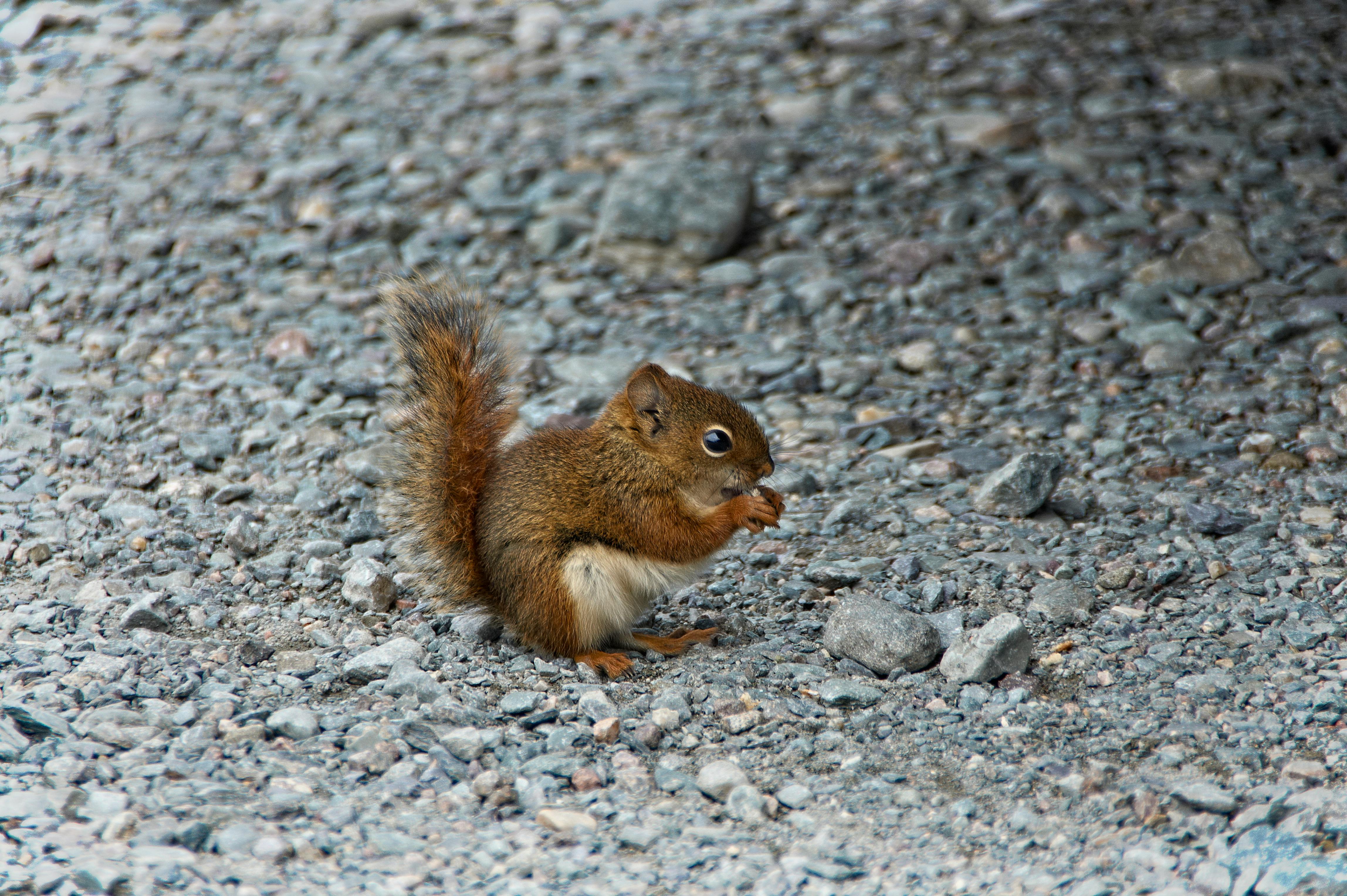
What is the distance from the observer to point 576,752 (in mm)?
2992

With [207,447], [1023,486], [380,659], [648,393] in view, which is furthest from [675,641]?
[207,447]

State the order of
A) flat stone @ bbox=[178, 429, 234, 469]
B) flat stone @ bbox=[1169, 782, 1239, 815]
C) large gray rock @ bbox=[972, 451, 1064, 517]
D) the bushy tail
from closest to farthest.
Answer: flat stone @ bbox=[1169, 782, 1239, 815] → the bushy tail → large gray rock @ bbox=[972, 451, 1064, 517] → flat stone @ bbox=[178, 429, 234, 469]

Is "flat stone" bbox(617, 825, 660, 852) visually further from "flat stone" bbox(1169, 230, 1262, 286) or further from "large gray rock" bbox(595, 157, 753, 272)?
"flat stone" bbox(1169, 230, 1262, 286)

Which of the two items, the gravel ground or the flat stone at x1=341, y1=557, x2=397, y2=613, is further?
the flat stone at x1=341, y1=557, x2=397, y2=613

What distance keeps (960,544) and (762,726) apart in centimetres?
119

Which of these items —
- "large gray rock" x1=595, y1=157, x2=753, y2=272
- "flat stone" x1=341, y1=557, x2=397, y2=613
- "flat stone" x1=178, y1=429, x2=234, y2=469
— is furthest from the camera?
"large gray rock" x1=595, y1=157, x2=753, y2=272

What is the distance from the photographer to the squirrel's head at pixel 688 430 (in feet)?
11.4

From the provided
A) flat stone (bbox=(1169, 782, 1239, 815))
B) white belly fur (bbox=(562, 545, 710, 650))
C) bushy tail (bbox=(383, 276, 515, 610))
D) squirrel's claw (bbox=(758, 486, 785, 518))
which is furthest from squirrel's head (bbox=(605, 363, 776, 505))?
flat stone (bbox=(1169, 782, 1239, 815))

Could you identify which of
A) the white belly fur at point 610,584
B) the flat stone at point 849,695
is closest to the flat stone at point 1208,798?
the flat stone at point 849,695

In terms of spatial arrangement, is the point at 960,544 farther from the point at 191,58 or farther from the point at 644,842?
the point at 191,58

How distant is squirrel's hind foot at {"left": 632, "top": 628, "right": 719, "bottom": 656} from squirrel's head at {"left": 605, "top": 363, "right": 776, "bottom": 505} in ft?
1.34

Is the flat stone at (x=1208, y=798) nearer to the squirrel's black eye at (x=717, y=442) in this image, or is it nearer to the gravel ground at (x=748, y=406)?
the gravel ground at (x=748, y=406)

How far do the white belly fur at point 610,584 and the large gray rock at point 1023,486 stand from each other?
1.20 metres

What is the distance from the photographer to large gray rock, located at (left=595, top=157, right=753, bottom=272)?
19.3ft
